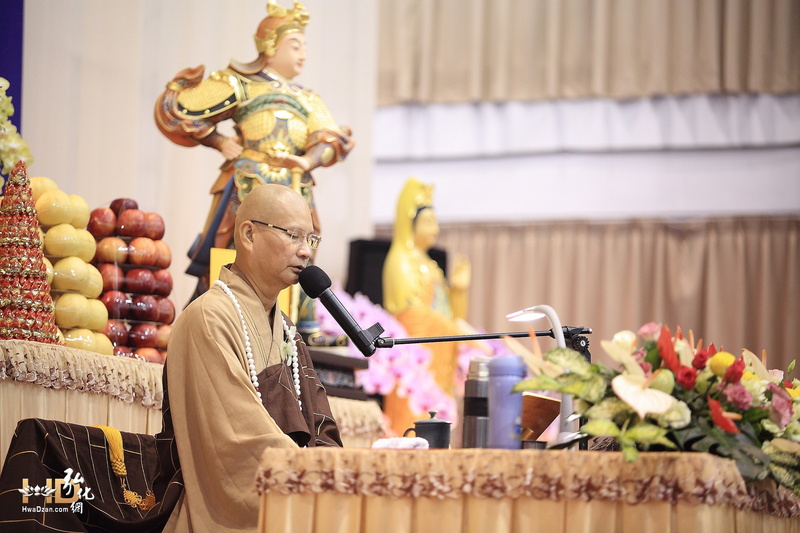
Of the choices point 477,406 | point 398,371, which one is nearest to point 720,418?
point 477,406

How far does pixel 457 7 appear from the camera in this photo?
7.36m

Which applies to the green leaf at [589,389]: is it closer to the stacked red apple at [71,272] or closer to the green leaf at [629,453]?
the green leaf at [629,453]

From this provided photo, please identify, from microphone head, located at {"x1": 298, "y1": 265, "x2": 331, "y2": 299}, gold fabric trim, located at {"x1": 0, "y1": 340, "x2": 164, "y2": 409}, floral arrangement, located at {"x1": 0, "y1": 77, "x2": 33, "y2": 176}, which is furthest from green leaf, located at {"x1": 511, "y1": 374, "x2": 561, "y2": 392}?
floral arrangement, located at {"x1": 0, "y1": 77, "x2": 33, "y2": 176}

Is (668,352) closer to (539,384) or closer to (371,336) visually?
(539,384)

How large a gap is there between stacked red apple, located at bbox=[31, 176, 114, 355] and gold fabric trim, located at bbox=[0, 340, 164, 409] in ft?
0.31

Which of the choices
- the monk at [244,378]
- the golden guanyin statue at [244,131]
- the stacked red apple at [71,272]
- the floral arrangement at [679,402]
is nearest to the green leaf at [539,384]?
the floral arrangement at [679,402]

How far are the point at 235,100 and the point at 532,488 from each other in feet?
Result: 7.99

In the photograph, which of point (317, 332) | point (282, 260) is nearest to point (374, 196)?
point (317, 332)

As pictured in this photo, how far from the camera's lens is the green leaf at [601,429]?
165 centimetres

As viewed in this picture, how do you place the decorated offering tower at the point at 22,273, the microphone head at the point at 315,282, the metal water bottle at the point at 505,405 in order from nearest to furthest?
the metal water bottle at the point at 505,405, the microphone head at the point at 315,282, the decorated offering tower at the point at 22,273

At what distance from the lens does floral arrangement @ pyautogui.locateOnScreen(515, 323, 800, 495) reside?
170 cm

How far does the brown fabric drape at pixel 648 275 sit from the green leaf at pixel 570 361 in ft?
16.3

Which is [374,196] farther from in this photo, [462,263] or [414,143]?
[462,263]

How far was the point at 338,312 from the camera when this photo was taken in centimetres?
216
